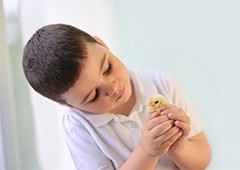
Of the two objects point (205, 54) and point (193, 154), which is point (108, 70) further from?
point (205, 54)

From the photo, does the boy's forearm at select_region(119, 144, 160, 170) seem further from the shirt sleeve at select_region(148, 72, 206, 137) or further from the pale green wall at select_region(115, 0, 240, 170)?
the pale green wall at select_region(115, 0, 240, 170)

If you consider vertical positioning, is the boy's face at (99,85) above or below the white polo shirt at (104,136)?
above

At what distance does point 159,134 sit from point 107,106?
4.0 inches

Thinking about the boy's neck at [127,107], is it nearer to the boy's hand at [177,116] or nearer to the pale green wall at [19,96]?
the boy's hand at [177,116]

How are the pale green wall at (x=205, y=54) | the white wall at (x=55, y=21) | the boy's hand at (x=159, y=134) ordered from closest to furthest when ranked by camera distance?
the boy's hand at (x=159, y=134) → the pale green wall at (x=205, y=54) → the white wall at (x=55, y=21)

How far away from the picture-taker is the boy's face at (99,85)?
61cm

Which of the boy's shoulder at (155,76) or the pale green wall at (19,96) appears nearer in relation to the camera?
the boy's shoulder at (155,76)

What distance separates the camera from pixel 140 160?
2.07ft

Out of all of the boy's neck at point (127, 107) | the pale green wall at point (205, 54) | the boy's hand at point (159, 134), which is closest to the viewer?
the boy's hand at point (159, 134)

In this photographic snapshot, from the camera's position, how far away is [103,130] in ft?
2.23

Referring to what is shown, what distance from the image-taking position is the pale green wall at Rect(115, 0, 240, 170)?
88 centimetres

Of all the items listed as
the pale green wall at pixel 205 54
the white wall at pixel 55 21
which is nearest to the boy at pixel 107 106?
the pale green wall at pixel 205 54

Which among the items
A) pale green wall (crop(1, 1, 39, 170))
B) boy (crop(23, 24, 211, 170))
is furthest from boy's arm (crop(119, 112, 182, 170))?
pale green wall (crop(1, 1, 39, 170))

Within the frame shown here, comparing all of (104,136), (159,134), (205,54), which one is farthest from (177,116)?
(205,54)
